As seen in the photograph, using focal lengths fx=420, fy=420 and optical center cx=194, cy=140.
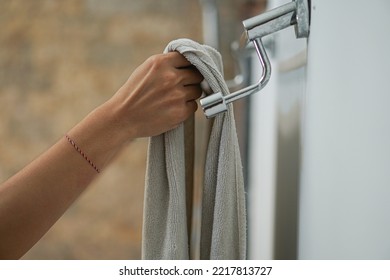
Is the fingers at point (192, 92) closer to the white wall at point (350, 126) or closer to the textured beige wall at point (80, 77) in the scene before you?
the white wall at point (350, 126)

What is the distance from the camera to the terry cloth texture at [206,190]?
18.0 inches

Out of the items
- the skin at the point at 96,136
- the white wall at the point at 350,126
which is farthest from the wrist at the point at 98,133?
the white wall at the point at 350,126

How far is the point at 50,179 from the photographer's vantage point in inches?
18.6

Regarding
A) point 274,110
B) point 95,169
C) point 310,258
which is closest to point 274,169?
point 274,110

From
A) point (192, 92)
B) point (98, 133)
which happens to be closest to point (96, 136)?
point (98, 133)

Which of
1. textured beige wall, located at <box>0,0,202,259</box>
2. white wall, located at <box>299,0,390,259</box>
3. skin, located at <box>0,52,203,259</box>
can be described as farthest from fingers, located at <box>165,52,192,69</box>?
textured beige wall, located at <box>0,0,202,259</box>

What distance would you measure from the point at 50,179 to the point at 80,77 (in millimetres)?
364

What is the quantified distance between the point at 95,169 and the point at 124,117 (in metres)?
0.07

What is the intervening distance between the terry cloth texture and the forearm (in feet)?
0.19

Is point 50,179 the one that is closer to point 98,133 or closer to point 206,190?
point 98,133

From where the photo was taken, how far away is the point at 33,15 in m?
0.71

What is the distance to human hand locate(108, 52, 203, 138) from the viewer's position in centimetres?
47

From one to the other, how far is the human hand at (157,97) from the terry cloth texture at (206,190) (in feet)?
0.05

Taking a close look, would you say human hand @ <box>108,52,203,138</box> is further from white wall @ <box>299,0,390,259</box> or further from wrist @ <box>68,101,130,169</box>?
white wall @ <box>299,0,390,259</box>
